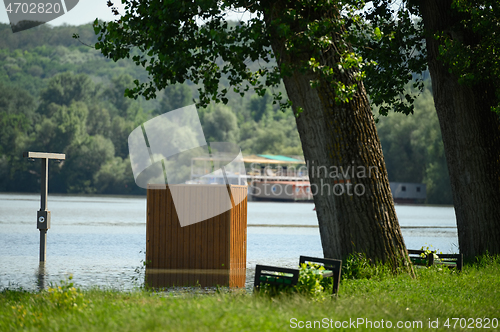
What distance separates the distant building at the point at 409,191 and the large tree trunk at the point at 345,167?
208ft

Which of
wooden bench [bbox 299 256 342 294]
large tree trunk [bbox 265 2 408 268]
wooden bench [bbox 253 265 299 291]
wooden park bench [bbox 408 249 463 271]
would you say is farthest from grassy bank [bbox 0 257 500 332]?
wooden park bench [bbox 408 249 463 271]

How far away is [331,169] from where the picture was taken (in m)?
7.42

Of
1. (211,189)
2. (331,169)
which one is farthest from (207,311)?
(211,189)

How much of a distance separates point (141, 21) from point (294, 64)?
2008 millimetres

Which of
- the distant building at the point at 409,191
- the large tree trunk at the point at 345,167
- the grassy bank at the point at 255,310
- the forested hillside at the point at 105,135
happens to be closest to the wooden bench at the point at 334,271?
the grassy bank at the point at 255,310

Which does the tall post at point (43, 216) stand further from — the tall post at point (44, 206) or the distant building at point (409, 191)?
the distant building at point (409, 191)

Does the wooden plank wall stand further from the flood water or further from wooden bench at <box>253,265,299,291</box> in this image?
wooden bench at <box>253,265,299,291</box>

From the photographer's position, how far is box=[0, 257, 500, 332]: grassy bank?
474cm

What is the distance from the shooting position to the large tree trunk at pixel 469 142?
9906 millimetres

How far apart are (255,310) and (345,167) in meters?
2.77

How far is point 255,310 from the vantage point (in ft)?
16.9

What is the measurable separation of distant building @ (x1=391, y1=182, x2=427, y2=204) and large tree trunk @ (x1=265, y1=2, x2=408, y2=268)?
208 feet

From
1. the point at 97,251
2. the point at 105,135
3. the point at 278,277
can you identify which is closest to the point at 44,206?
the point at 97,251

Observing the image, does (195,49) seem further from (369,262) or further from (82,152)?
(82,152)
